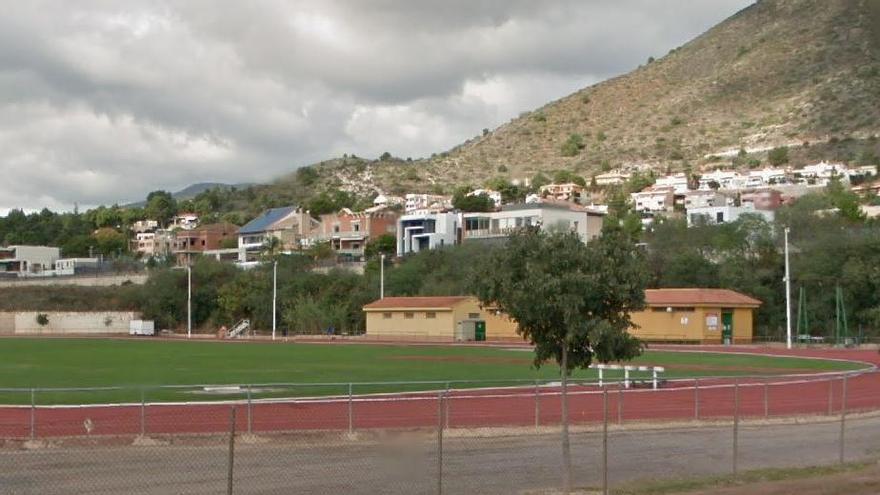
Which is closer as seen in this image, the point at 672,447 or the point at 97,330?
the point at 672,447

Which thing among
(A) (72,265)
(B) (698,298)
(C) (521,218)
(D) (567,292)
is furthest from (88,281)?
(D) (567,292)

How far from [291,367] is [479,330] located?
42.0m

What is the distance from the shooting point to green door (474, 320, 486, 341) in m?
99.7

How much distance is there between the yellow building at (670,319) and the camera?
87.9m

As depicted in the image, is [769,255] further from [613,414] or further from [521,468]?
[521,468]

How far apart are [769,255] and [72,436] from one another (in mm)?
89588

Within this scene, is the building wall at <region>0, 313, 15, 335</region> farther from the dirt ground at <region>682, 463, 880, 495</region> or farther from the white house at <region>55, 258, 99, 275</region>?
the dirt ground at <region>682, 463, 880, 495</region>

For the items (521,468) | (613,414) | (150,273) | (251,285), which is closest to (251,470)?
(521,468)

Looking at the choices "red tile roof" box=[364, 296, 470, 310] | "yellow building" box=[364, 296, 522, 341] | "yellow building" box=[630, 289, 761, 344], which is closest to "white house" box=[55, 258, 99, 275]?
"red tile roof" box=[364, 296, 470, 310]

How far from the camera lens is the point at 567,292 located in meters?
18.7

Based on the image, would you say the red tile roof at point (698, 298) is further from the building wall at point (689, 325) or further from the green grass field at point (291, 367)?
the green grass field at point (291, 367)

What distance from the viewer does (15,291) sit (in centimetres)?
14388

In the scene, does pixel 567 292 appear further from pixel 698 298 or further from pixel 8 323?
pixel 8 323

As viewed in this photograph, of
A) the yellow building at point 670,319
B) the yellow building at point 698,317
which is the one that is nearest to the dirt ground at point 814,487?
the yellow building at point 670,319
